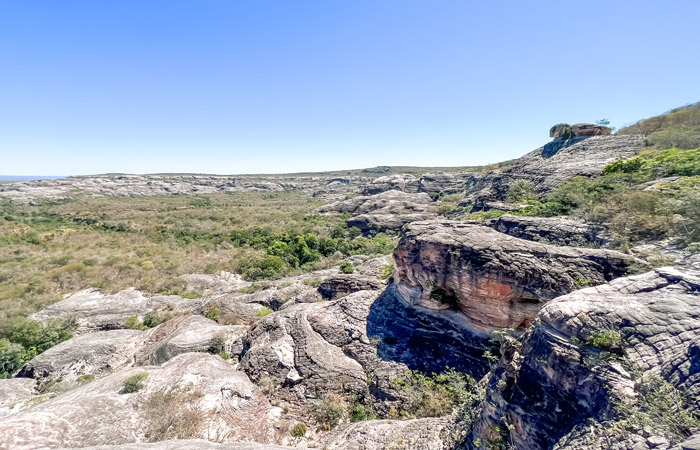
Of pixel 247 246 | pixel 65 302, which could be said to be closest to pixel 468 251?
pixel 65 302

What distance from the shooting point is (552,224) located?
13031mm

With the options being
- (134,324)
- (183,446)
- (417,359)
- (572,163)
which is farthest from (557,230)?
(134,324)

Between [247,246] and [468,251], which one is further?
[247,246]

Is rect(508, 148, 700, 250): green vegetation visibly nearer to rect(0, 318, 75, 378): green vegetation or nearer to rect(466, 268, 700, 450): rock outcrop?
rect(466, 268, 700, 450): rock outcrop

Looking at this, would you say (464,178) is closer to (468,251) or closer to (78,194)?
(468,251)

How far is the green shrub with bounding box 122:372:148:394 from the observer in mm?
9625

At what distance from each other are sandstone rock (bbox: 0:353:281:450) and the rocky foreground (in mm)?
50

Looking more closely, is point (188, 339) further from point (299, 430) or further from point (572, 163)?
point (572, 163)

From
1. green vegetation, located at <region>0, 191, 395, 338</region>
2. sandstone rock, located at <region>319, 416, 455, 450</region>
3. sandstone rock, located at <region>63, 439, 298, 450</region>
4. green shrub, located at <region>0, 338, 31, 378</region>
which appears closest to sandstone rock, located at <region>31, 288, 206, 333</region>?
green vegetation, located at <region>0, 191, 395, 338</region>

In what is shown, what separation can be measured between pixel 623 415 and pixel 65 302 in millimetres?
30162

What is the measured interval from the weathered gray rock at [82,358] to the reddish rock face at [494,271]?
15991 mm

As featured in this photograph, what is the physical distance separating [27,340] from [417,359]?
2246cm

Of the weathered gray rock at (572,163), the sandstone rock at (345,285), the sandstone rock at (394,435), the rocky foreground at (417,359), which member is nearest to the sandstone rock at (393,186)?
the weathered gray rock at (572,163)

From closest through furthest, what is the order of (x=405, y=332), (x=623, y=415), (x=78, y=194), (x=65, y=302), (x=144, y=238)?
(x=623, y=415) < (x=405, y=332) < (x=65, y=302) < (x=144, y=238) < (x=78, y=194)
